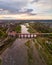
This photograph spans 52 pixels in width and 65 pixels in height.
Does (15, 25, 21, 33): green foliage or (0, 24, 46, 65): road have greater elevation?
(15, 25, 21, 33): green foliage

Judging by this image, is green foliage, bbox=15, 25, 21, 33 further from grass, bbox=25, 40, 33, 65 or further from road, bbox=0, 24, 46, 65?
grass, bbox=25, 40, 33, 65

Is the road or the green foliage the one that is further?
the green foliage

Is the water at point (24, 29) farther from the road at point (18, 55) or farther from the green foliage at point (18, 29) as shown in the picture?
the road at point (18, 55)

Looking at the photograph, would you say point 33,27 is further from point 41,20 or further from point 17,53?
point 17,53

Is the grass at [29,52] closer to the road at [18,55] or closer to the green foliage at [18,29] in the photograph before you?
the road at [18,55]

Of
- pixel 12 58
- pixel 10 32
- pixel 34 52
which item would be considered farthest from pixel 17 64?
Answer: pixel 10 32

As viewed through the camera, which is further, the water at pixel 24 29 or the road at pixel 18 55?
the water at pixel 24 29

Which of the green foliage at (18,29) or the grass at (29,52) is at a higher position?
the green foliage at (18,29)

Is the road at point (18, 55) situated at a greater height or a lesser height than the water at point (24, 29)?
lesser
